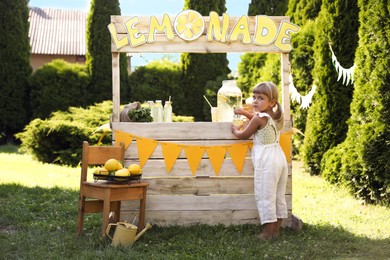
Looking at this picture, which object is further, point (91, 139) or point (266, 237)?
point (91, 139)

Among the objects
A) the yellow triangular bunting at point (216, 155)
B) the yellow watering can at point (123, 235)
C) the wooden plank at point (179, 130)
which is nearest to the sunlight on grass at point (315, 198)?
the yellow triangular bunting at point (216, 155)

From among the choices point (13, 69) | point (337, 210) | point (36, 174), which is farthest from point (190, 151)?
point (13, 69)

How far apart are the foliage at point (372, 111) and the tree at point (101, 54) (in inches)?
360

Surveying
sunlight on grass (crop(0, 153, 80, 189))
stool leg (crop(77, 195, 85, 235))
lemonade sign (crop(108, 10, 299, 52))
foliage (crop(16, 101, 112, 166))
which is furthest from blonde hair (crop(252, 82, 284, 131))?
foliage (crop(16, 101, 112, 166))

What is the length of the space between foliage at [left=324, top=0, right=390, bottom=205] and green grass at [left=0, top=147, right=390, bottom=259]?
281 millimetres

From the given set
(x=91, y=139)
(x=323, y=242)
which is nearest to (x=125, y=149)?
(x=323, y=242)

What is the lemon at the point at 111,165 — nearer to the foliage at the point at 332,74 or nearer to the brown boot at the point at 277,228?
the brown boot at the point at 277,228

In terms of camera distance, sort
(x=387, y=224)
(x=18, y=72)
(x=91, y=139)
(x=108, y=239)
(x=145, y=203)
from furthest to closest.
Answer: (x=18, y=72) < (x=91, y=139) < (x=387, y=224) < (x=145, y=203) < (x=108, y=239)

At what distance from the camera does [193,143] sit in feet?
17.4

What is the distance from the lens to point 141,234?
188 inches

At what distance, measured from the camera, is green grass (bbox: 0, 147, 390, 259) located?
445 centimetres

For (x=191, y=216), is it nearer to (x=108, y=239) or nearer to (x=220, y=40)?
(x=108, y=239)

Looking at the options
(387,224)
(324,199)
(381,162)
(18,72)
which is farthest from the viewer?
(18,72)

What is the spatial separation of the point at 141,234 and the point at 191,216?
2.51ft
